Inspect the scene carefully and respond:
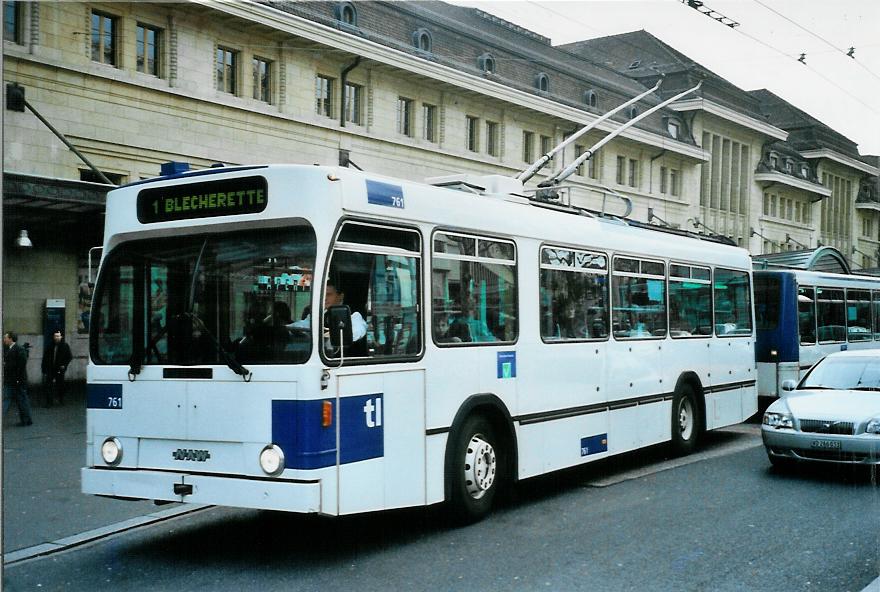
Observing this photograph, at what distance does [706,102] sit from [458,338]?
Answer: 146 feet

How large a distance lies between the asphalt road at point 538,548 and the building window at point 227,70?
19.1m

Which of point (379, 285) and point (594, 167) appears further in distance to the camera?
point (594, 167)

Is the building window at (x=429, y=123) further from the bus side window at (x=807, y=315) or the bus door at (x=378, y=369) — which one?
the bus door at (x=378, y=369)

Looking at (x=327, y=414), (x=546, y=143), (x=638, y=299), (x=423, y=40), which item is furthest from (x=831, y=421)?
(x=546, y=143)

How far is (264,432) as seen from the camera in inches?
279

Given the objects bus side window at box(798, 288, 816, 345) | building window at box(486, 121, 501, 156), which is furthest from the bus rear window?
building window at box(486, 121, 501, 156)

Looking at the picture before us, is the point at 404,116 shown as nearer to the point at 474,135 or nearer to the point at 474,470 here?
the point at 474,135

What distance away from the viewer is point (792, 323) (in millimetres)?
19781

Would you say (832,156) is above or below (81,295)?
above

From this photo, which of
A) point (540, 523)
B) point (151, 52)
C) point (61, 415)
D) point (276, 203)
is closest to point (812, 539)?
point (540, 523)

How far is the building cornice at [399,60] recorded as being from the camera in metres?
26.6

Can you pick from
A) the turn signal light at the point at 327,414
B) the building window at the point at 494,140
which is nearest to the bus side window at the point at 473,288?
the turn signal light at the point at 327,414

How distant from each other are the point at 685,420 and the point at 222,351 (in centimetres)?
783

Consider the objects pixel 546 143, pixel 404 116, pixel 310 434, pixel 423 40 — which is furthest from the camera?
pixel 546 143
